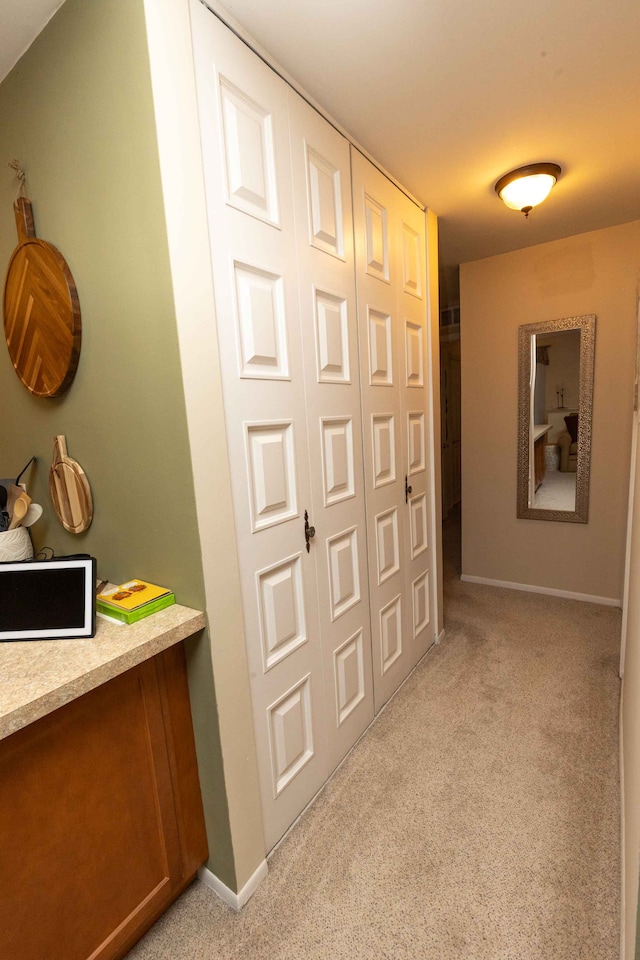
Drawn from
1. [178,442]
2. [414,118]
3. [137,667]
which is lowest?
[137,667]

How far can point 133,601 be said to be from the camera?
3.81 feet

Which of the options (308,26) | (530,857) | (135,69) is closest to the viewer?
(135,69)

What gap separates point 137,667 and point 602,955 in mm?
1399

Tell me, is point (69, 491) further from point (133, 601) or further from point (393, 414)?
point (393, 414)

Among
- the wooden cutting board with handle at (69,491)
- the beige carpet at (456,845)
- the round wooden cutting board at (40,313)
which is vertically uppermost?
the round wooden cutting board at (40,313)

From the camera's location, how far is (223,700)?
1.21 metres

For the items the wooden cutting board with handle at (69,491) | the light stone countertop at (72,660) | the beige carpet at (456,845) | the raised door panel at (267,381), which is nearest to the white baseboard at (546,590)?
the beige carpet at (456,845)

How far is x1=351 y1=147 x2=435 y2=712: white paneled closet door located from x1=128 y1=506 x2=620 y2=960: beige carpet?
357 millimetres

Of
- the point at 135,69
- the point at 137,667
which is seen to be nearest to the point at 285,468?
the point at 137,667

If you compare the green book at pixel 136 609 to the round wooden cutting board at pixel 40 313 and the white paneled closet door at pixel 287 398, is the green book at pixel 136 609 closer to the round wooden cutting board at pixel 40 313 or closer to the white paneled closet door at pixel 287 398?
the white paneled closet door at pixel 287 398

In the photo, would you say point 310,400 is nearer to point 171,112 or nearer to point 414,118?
point 171,112

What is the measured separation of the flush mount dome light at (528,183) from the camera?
197cm

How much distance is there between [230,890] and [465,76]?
8.64ft

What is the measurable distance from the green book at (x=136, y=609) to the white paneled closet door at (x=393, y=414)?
96 centimetres
